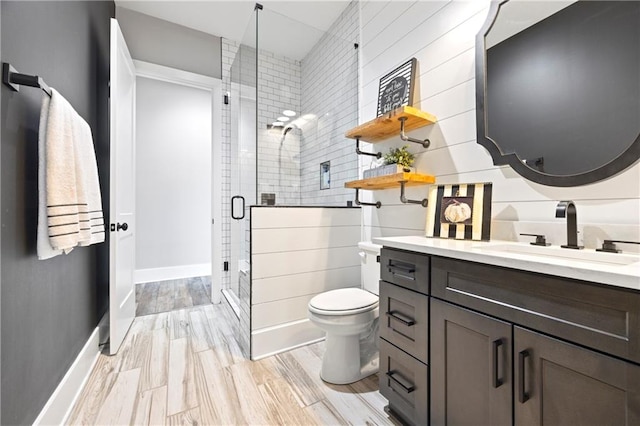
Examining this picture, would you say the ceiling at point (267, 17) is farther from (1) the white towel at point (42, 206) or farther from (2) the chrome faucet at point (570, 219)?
(2) the chrome faucet at point (570, 219)

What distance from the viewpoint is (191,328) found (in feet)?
8.13

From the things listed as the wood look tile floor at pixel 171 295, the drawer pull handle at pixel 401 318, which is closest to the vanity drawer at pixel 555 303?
the drawer pull handle at pixel 401 318

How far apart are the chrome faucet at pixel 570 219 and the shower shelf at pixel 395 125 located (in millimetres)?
852

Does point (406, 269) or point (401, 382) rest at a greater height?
point (406, 269)

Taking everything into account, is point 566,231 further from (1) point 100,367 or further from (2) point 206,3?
(2) point 206,3

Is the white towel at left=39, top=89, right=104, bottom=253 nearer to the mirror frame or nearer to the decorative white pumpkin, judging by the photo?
the decorative white pumpkin

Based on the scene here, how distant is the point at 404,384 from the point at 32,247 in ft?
5.61

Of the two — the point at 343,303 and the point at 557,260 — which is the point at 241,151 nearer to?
the point at 343,303

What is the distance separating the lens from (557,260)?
83 centimetres

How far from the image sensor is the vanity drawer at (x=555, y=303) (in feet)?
2.17

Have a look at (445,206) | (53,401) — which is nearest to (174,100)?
(53,401)

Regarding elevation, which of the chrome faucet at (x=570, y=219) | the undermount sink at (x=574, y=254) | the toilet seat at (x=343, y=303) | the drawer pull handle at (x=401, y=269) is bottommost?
the toilet seat at (x=343, y=303)

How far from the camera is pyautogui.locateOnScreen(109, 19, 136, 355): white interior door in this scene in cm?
199

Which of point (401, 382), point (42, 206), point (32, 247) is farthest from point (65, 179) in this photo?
point (401, 382)
